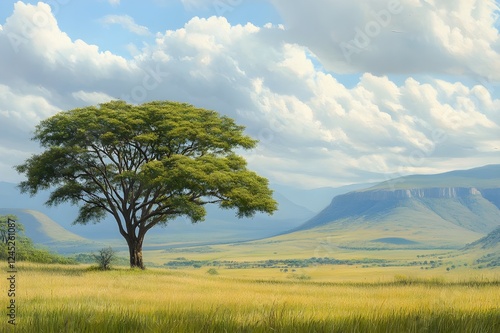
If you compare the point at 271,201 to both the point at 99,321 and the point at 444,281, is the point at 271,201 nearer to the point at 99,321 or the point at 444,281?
the point at 444,281

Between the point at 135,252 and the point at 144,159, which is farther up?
the point at 144,159

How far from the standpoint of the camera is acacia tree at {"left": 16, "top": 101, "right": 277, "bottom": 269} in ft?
151

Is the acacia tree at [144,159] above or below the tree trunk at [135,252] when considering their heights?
above

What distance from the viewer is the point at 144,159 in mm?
51812

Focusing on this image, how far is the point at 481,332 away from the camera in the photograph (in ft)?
26.9

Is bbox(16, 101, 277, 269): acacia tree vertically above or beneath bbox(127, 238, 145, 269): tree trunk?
above

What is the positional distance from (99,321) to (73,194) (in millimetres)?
45435

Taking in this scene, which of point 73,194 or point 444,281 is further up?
point 73,194

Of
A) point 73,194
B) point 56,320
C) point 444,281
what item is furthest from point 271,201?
point 56,320

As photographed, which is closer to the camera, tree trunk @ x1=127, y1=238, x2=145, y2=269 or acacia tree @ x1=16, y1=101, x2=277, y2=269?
acacia tree @ x1=16, y1=101, x2=277, y2=269

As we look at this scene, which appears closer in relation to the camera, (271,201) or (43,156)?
(271,201)

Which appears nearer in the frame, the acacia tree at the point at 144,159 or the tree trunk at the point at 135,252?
the acacia tree at the point at 144,159

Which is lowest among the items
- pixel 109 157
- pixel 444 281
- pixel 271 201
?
pixel 444 281

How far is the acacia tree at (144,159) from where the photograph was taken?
46.1 metres
